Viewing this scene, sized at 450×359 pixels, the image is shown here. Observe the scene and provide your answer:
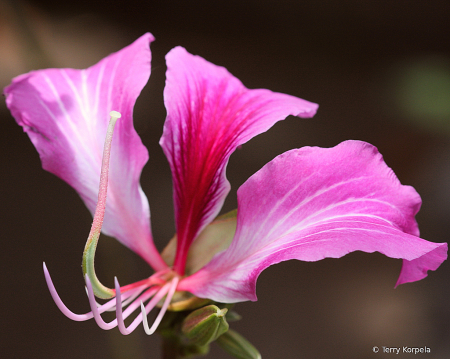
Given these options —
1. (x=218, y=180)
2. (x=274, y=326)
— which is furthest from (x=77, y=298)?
(x=218, y=180)

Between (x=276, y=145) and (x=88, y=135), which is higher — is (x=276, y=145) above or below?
below

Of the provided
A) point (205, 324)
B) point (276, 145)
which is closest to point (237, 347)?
point (205, 324)

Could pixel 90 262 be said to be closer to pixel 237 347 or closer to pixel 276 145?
pixel 237 347

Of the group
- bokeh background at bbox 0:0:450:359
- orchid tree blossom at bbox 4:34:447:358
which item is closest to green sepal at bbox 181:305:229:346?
orchid tree blossom at bbox 4:34:447:358

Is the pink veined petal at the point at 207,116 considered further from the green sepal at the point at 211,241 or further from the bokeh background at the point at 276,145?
the bokeh background at the point at 276,145

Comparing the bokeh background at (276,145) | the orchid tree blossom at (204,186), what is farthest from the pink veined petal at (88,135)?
the bokeh background at (276,145)

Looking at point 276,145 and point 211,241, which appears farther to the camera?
point 276,145

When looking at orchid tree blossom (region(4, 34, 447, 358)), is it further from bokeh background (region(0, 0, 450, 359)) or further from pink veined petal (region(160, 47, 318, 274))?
bokeh background (region(0, 0, 450, 359))

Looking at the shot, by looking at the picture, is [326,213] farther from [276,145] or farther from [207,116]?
[276,145]
